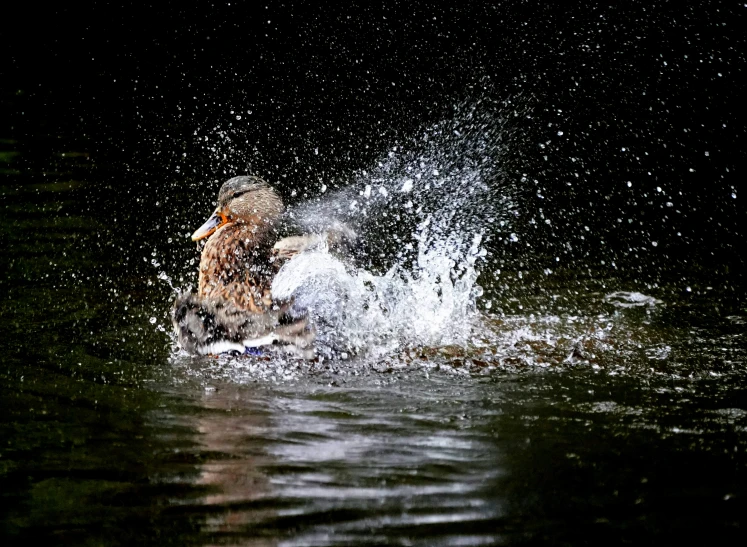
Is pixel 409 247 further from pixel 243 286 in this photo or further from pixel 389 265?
pixel 243 286

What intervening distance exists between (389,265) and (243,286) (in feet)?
6.36

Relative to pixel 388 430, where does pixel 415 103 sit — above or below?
above

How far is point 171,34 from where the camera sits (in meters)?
14.6

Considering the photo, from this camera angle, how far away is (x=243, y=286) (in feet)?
16.7

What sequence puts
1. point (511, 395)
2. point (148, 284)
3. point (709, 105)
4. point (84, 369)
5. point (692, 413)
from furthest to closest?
point (709, 105)
point (148, 284)
point (84, 369)
point (511, 395)
point (692, 413)

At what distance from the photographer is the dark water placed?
3.11 m

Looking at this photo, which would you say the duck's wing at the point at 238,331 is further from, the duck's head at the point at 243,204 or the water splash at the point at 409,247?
the duck's head at the point at 243,204

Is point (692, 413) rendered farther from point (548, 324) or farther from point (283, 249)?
point (283, 249)

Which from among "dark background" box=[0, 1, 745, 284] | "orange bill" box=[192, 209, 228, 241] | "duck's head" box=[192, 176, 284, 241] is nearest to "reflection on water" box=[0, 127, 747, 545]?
"orange bill" box=[192, 209, 228, 241]

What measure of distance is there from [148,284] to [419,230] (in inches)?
83.8

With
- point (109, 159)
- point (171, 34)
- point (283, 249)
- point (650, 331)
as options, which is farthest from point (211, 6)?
point (650, 331)

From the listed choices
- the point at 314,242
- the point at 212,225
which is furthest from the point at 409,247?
the point at 212,225

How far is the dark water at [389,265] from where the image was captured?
311cm

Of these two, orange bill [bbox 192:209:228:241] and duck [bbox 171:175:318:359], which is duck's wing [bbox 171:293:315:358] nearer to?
duck [bbox 171:175:318:359]
